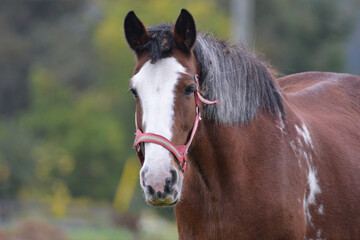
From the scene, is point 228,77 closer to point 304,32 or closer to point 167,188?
point 167,188

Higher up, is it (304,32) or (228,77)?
(304,32)

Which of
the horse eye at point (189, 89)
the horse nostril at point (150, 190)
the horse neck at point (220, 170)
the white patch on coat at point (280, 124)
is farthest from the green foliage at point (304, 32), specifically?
the horse nostril at point (150, 190)

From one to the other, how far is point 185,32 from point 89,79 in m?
39.3

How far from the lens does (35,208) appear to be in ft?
68.3

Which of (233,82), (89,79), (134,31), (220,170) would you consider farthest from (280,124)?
(89,79)

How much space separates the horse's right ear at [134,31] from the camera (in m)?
4.77

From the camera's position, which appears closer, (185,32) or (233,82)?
(185,32)

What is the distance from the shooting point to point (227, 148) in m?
4.96

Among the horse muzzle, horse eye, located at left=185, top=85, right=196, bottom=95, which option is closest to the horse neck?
horse eye, located at left=185, top=85, right=196, bottom=95

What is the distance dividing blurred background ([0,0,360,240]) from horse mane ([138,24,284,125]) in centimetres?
1202

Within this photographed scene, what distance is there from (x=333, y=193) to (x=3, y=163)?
65.6ft

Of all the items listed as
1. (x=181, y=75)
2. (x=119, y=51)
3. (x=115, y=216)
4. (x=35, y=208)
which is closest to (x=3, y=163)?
(x=35, y=208)

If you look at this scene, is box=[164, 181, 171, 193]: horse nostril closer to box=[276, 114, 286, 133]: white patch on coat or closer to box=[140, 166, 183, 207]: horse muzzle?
box=[140, 166, 183, 207]: horse muzzle

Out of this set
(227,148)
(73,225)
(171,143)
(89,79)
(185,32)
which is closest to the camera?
(171,143)
